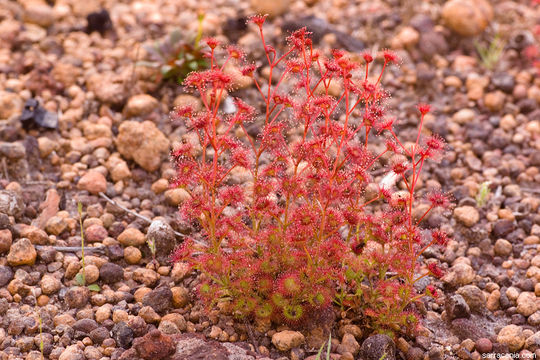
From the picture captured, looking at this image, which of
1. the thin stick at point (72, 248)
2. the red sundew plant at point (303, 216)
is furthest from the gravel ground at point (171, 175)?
the red sundew plant at point (303, 216)

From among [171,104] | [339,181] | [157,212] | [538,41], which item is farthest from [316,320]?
[538,41]

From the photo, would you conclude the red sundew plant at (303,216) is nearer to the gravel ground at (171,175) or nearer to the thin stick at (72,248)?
the gravel ground at (171,175)

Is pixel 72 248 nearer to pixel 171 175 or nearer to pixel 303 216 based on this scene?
pixel 171 175

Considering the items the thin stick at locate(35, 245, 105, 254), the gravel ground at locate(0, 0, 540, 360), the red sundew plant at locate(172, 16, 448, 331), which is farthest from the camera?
the thin stick at locate(35, 245, 105, 254)

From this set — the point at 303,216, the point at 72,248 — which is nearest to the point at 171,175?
the point at 72,248

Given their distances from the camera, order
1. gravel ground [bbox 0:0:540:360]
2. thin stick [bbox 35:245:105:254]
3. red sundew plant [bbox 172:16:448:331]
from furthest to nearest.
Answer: thin stick [bbox 35:245:105:254], gravel ground [bbox 0:0:540:360], red sundew plant [bbox 172:16:448:331]

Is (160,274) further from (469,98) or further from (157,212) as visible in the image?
(469,98)

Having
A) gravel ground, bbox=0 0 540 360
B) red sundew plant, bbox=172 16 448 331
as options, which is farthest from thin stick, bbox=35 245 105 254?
red sundew plant, bbox=172 16 448 331

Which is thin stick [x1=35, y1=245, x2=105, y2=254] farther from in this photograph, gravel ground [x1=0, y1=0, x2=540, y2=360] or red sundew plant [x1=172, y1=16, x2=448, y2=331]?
red sundew plant [x1=172, y1=16, x2=448, y2=331]

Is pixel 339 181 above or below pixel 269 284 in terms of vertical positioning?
above
